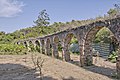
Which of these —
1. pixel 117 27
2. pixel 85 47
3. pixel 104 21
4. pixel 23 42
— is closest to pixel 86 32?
pixel 85 47

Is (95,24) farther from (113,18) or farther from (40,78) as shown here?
(40,78)

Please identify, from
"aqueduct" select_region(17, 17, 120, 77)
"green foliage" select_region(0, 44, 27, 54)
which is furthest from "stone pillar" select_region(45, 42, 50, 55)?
"aqueduct" select_region(17, 17, 120, 77)

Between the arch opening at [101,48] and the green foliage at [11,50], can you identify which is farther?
the green foliage at [11,50]

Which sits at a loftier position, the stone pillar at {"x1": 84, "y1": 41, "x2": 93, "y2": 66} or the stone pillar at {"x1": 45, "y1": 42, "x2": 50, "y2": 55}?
the stone pillar at {"x1": 45, "y1": 42, "x2": 50, "y2": 55}

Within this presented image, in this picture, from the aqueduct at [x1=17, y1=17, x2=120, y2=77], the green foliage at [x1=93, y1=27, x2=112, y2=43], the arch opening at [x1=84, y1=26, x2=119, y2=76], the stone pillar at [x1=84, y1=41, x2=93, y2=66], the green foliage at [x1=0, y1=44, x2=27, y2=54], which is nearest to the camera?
the aqueduct at [x1=17, y1=17, x2=120, y2=77]

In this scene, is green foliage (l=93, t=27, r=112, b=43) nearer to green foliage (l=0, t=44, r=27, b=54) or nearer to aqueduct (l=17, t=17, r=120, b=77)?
aqueduct (l=17, t=17, r=120, b=77)

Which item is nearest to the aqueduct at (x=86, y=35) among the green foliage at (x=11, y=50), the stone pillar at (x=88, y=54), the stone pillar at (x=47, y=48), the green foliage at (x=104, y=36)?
the stone pillar at (x=88, y=54)

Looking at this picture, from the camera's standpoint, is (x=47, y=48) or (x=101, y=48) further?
(x=47, y=48)

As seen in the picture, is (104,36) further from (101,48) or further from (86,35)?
(86,35)

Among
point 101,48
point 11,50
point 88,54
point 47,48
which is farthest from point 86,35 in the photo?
point 11,50

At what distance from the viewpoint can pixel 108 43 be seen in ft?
90.2

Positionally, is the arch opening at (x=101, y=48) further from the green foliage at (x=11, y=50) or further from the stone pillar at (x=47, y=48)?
the green foliage at (x=11, y=50)

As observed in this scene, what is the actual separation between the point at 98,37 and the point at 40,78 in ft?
59.0

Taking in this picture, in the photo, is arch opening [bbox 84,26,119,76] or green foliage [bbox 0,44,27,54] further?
green foliage [bbox 0,44,27,54]
